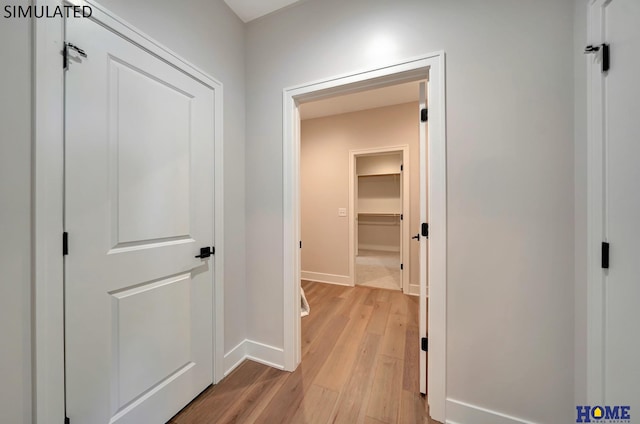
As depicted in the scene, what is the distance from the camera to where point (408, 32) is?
54.2 inches

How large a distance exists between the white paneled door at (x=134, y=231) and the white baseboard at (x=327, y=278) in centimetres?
236

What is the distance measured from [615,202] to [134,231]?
2127 mm

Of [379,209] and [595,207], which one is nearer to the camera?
[595,207]

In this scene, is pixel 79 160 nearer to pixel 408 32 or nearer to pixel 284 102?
pixel 284 102

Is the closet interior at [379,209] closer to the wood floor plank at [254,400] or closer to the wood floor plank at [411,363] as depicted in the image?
the wood floor plank at [411,363]

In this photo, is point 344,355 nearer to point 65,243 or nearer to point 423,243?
point 423,243

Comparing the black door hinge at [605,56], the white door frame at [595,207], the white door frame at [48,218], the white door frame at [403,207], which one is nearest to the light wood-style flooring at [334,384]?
the white door frame at [48,218]

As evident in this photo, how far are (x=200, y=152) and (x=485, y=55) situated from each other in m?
1.81

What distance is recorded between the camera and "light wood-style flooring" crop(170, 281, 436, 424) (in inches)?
52.0

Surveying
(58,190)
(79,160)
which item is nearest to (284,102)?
(79,160)

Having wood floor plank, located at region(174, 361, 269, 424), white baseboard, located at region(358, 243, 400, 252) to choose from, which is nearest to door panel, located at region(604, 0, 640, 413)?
wood floor plank, located at region(174, 361, 269, 424)

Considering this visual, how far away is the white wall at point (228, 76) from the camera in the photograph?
139 centimetres

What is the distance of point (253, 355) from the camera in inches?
72.1
